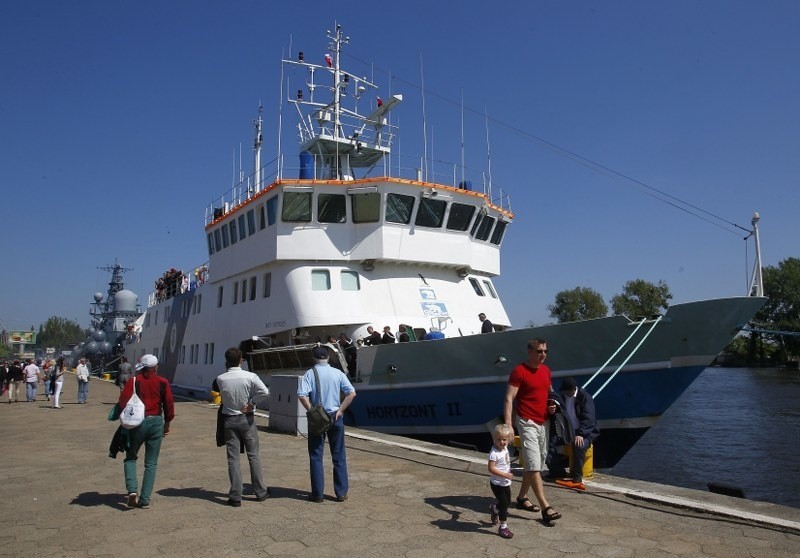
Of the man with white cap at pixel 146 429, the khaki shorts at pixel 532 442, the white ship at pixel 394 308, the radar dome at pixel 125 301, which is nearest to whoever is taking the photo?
the khaki shorts at pixel 532 442

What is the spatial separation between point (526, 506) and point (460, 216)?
9.93 metres

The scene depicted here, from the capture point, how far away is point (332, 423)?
5.77m

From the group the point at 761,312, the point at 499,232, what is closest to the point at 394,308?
the point at 499,232

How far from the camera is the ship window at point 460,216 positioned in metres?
14.7

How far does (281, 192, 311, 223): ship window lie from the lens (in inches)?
555

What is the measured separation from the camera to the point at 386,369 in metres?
11.6

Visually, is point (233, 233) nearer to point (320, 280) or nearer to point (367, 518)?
point (320, 280)

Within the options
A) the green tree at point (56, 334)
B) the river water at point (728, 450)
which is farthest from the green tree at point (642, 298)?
the green tree at point (56, 334)

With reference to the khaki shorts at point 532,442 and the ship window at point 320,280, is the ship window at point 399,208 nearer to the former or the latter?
the ship window at point 320,280

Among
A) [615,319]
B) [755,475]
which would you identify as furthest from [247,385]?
[755,475]

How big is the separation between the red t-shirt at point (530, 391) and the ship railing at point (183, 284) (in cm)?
1549

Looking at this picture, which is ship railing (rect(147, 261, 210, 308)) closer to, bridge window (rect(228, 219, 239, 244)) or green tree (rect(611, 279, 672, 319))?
bridge window (rect(228, 219, 239, 244))

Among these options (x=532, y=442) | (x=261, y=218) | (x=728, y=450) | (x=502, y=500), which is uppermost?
(x=261, y=218)

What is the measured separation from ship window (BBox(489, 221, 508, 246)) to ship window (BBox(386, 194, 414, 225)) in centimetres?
284
